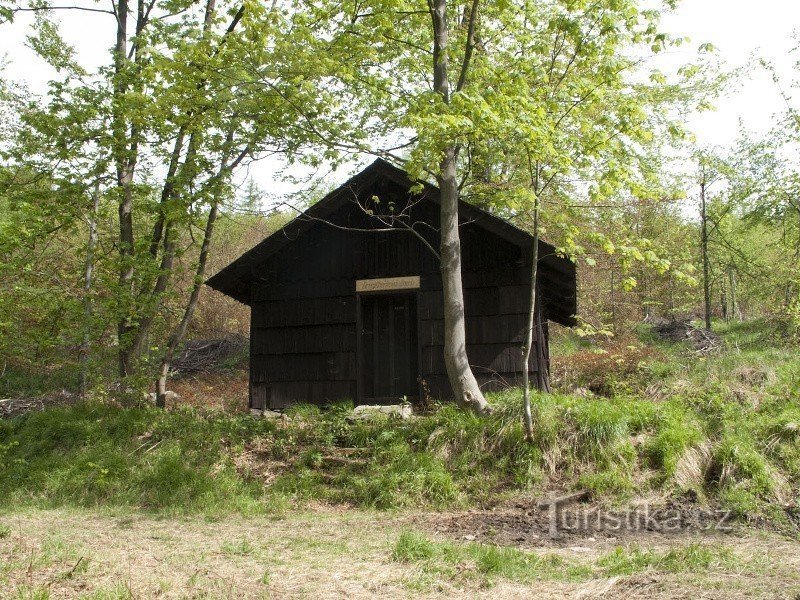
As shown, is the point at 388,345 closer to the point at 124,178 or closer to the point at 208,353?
the point at 124,178

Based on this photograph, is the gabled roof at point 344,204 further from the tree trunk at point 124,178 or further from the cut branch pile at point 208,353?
the cut branch pile at point 208,353

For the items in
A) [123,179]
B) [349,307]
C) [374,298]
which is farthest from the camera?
[123,179]

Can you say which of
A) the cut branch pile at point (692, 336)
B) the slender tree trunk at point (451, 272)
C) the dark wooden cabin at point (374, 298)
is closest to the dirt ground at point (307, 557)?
the slender tree trunk at point (451, 272)

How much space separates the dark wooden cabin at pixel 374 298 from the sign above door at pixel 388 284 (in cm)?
2

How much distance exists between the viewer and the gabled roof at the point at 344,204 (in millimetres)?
11195

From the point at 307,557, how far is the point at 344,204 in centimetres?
791

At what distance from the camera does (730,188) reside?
909 inches

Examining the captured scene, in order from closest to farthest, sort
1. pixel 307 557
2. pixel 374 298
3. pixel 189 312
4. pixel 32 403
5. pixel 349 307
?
pixel 307 557
pixel 349 307
pixel 374 298
pixel 189 312
pixel 32 403

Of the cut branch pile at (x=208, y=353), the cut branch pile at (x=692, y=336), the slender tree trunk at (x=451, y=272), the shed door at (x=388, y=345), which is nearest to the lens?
the slender tree trunk at (x=451, y=272)

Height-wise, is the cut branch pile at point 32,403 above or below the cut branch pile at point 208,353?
below

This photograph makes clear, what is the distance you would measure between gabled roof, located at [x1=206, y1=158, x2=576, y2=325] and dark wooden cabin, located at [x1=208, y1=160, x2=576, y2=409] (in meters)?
0.03

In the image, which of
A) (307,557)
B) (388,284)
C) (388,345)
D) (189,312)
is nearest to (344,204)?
(388,284)

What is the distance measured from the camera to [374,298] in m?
12.9

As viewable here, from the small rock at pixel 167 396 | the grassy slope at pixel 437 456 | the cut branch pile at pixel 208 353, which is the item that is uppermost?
the cut branch pile at pixel 208 353
